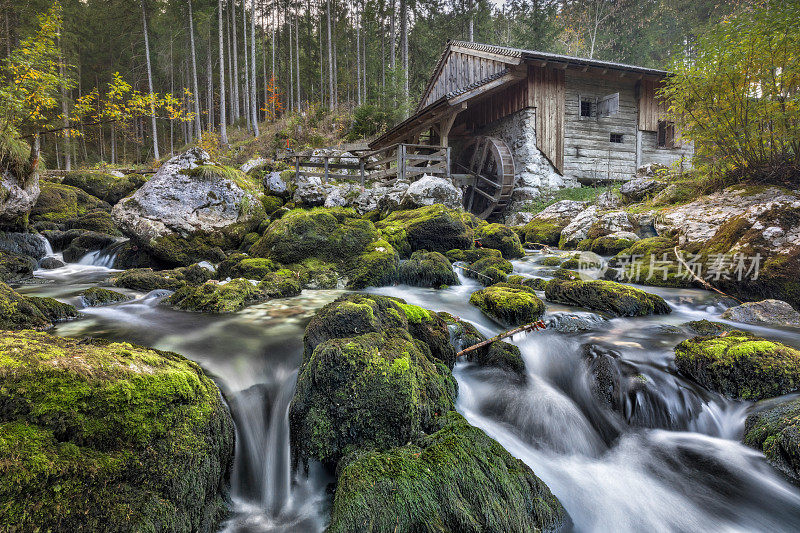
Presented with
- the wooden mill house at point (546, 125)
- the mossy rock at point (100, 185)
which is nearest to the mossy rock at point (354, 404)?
the wooden mill house at point (546, 125)

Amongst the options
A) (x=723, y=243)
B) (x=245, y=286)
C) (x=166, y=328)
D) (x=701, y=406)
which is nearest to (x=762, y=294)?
(x=723, y=243)

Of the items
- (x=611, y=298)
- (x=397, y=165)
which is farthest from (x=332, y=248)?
(x=397, y=165)

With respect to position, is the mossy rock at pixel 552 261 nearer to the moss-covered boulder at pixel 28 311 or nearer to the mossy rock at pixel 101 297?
the mossy rock at pixel 101 297

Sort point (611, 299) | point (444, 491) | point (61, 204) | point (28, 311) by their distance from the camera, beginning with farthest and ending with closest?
point (61, 204), point (611, 299), point (28, 311), point (444, 491)

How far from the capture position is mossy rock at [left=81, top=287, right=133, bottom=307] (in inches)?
197

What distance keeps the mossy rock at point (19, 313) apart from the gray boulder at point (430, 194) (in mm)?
8177

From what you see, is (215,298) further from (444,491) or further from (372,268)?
(444,491)

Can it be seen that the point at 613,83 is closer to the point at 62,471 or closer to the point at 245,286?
the point at 245,286

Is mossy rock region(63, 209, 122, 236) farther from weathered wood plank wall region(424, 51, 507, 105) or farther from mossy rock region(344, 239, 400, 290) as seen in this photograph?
weathered wood plank wall region(424, 51, 507, 105)

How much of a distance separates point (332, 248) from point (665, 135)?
17826 millimetres

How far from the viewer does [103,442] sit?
1704mm

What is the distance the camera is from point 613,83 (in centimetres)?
1600

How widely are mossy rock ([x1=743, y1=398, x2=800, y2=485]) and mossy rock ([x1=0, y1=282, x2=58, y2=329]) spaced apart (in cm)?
633

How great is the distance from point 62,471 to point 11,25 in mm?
32389
